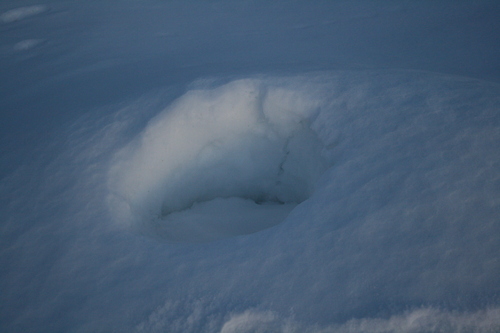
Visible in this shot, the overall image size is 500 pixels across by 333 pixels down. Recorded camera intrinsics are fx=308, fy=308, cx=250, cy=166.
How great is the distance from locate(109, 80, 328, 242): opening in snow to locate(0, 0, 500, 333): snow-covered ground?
1 cm

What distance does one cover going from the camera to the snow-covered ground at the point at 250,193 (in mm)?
1243

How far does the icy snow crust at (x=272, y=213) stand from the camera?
1.22 metres

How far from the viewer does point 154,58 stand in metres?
3.37

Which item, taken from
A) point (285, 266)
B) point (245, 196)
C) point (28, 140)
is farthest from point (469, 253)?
point (28, 140)

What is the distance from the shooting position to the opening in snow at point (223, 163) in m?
2.02

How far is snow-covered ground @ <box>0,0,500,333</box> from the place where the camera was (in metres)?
1.24

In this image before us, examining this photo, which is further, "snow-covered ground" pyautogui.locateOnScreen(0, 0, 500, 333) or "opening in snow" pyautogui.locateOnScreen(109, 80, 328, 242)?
"opening in snow" pyautogui.locateOnScreen(109, 80, 328, 242)

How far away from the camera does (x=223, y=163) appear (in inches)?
95.2

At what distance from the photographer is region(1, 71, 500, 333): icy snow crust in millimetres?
1225

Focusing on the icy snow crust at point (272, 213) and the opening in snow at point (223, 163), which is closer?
the icy snow crust at point (272, 213)

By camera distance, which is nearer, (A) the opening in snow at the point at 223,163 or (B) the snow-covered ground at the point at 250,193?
(B) the snow-covered ground at the point at 250,193

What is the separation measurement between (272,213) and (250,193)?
307mm

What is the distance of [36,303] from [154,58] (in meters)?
2.67

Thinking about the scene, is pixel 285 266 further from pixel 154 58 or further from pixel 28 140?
pixel 154 58
